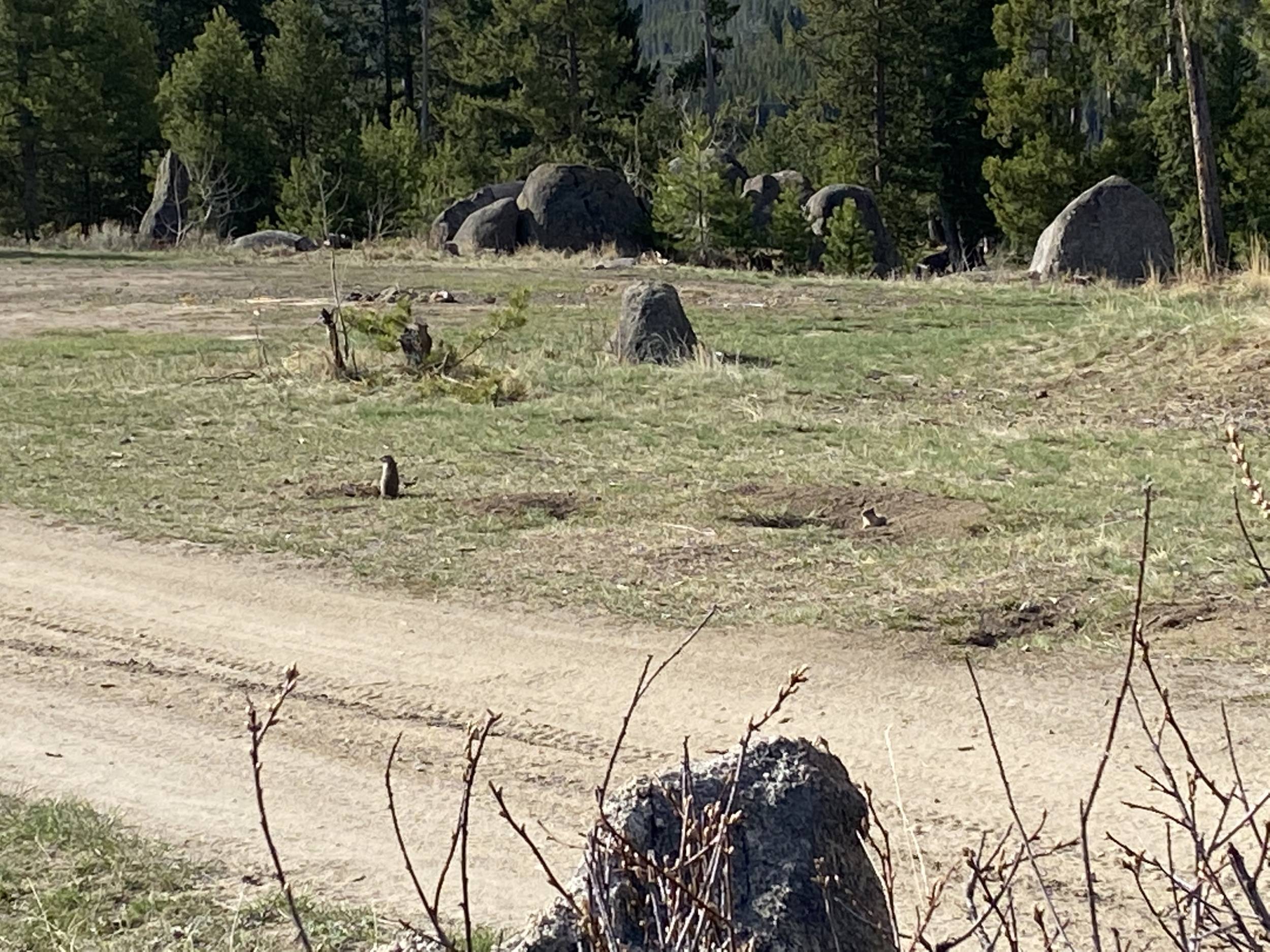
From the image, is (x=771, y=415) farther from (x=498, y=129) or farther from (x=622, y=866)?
(x=498, y=129)

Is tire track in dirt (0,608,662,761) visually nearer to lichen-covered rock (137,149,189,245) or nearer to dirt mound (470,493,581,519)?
dirt mound (470,493,581,519)

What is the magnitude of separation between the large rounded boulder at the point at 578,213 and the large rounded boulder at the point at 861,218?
3.74m

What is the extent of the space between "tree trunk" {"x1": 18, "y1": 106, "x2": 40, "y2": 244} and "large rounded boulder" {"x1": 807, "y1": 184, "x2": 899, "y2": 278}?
18970 millimetres

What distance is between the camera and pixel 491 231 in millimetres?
33938

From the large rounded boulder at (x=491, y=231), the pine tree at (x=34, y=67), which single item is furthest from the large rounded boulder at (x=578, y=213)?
the pine tree at (x=34, y=67)

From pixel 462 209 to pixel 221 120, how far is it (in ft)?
31.4

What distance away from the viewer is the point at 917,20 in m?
41.6

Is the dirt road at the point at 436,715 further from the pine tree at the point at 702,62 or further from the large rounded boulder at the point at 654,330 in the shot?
the pine tree at the point at 702,62

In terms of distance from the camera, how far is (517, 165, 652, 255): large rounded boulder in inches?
1362

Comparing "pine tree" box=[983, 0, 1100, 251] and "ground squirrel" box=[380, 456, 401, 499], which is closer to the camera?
"ground squirrel" box=[380, 456, 401, 499]

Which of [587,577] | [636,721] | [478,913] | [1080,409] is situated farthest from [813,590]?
[1080,409]

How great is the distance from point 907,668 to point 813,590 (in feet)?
4.16

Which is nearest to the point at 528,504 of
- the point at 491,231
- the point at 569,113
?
the point at 491,231

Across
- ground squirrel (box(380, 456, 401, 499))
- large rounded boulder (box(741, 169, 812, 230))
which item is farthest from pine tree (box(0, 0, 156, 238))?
ground squirrel (box(380, 456, 401, 499))
